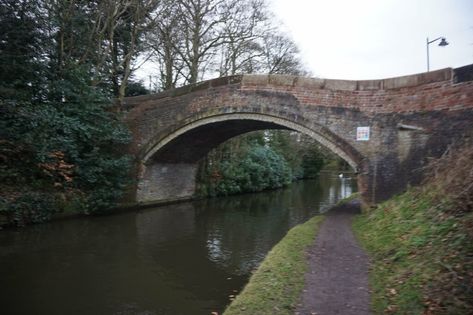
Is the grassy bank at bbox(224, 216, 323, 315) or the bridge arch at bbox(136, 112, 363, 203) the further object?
the bridge arch at bbox(136, 112, 363, 203)

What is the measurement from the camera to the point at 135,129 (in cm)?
1302

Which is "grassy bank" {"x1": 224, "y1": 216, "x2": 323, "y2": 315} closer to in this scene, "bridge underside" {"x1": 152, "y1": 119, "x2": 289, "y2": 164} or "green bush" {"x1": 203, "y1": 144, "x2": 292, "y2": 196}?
→ "bridge underside" {"x1": 152, "y1": 119, "x2": 289, "y2": 164}

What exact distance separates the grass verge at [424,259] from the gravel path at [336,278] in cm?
Answer: 15

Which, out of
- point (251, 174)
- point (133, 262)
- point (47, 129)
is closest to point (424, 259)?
point (133, 262)

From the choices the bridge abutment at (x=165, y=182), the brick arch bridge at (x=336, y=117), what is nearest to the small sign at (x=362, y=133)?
the brick arch bridge at (x=336, y=117)

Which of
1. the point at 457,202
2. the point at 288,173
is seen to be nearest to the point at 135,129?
the point at 457,202

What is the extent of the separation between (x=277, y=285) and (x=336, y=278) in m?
0.82

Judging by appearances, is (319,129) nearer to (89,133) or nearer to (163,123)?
(163,123)

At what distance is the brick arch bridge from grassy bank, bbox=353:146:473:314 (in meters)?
2.00

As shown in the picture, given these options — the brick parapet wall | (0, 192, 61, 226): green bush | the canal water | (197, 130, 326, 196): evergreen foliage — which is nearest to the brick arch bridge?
the brick parapet wall

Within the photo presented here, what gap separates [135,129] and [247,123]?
4.13 meters

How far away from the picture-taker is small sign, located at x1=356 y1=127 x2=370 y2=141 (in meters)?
8.97

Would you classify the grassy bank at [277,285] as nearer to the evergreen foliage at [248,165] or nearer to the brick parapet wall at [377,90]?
the brick parapet wall at [377,90]

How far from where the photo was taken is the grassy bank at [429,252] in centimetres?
317
